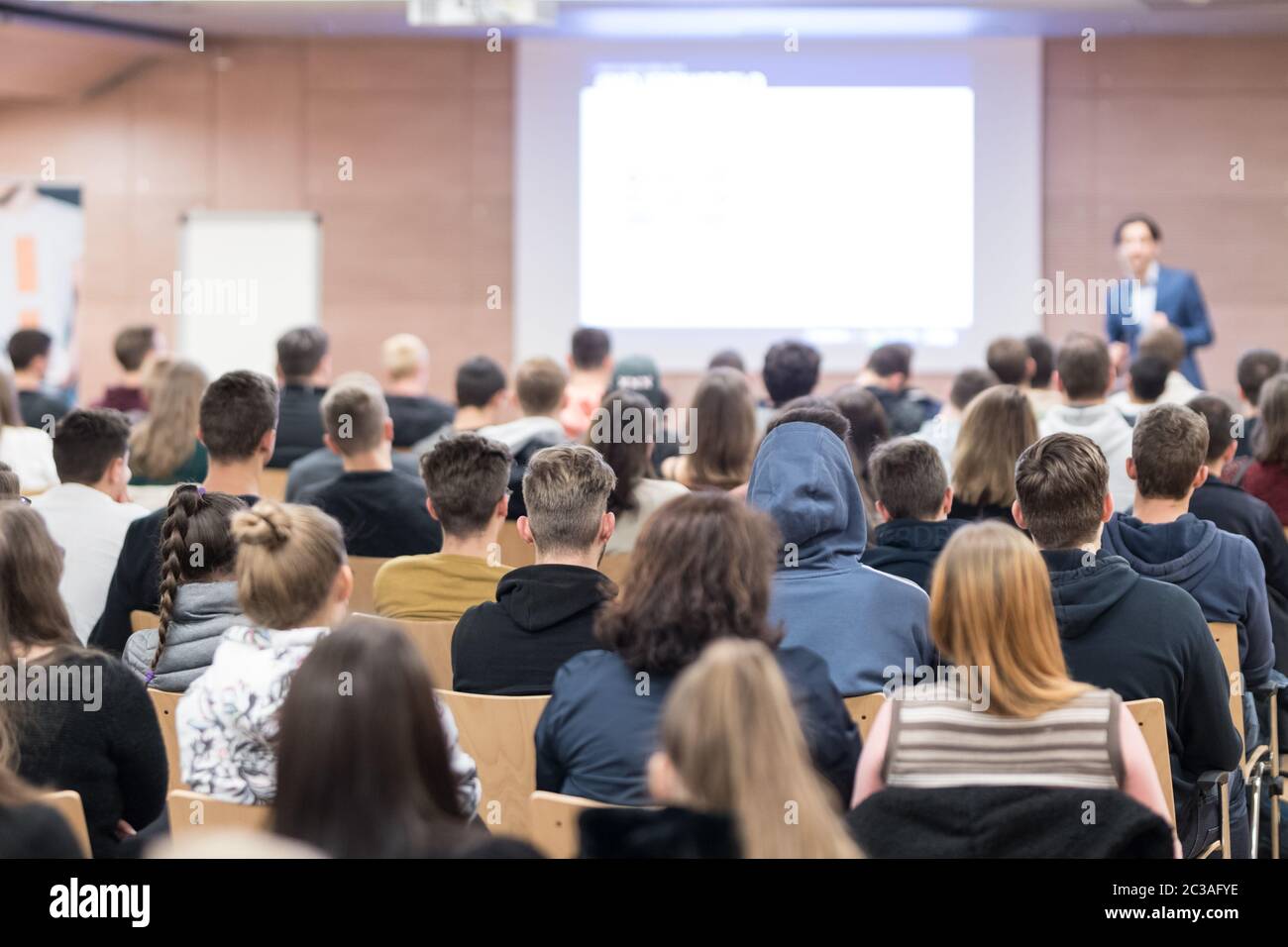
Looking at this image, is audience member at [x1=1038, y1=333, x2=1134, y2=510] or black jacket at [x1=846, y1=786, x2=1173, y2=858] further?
audience member at [x1=1038, y1=333, x2=1134, y2=510]

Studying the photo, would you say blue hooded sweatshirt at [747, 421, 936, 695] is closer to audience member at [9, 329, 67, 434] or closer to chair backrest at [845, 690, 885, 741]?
chair backrest at [845, 690, 885, 741]

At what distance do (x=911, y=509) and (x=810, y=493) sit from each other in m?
0.55

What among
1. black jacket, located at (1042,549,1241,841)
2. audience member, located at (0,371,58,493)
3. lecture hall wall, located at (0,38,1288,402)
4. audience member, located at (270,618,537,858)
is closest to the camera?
audience member, located at (270,618,537,858)

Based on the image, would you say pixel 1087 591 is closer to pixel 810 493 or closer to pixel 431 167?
pixel 810 493

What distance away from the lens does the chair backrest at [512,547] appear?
4352 millimetres

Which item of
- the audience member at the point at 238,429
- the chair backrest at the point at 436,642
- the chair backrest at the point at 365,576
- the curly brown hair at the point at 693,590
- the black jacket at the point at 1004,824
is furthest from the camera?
the chair backrest at the point at 365,576

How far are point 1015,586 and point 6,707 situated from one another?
1627 millimetres

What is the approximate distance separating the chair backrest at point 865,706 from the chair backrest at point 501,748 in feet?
1.82

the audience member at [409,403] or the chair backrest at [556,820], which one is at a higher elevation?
the audience member at [409,403]

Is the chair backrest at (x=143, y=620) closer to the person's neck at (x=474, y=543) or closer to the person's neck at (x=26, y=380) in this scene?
the person's neck at (x=474, y=543)

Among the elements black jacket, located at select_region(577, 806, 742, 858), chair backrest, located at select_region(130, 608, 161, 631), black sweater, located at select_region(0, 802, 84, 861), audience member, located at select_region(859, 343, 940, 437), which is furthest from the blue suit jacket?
black sweater, located at select_region(0, 802, 84, 861)

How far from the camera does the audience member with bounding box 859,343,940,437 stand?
20.1 feet

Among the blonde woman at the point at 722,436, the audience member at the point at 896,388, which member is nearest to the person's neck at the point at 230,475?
the blonde woman at the point at 722,436

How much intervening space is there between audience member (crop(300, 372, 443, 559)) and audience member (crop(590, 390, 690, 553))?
1.89 feet
